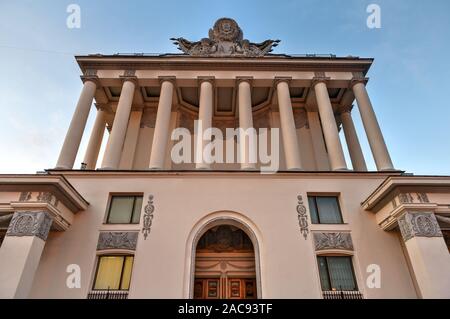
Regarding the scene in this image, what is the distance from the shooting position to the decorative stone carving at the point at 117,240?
12.5 metres

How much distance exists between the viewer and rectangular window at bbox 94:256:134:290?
38.6ft

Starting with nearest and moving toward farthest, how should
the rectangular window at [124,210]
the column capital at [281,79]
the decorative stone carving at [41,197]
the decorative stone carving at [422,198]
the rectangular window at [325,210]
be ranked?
the decorative stone carving at [41,197] → the decorative stone carving at [422,198] → the rectangular window at [124,210] → the rectangular window at [325,210] → the column capital at [281,79]

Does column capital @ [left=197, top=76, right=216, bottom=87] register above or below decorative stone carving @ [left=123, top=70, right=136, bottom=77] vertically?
below

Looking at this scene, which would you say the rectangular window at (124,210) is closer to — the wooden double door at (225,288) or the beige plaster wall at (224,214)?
the beige plaster wall at (224,214)

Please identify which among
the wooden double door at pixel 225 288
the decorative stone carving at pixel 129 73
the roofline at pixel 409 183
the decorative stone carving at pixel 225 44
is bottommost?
the wooden double door at pixel 225 288

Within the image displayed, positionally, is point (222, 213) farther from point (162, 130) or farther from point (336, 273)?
point (162, 130)

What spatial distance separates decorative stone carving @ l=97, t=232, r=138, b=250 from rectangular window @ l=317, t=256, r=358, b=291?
8.95m

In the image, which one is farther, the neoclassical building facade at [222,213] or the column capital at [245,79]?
the column capital at [245,79]

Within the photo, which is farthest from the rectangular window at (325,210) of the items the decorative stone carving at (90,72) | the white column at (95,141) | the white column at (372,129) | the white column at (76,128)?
the decorative stone carving at (90,72)

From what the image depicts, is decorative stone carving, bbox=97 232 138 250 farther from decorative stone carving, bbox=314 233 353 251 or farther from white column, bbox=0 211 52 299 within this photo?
decorative stone carving, bbox=314 233 353 251

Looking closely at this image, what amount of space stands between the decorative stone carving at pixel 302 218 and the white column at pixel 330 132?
3675mm

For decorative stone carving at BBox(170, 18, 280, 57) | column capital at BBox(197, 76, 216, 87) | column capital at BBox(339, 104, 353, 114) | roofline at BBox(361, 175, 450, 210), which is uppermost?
decorative stone carving at BBox(170, 18, 280, 57)

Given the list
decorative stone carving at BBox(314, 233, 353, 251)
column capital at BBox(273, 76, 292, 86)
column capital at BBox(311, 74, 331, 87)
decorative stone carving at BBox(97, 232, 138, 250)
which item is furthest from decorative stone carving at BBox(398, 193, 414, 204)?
decorative stone carving at BBox(97, 232, 138, 250)

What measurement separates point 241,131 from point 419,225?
10306 millimetres
